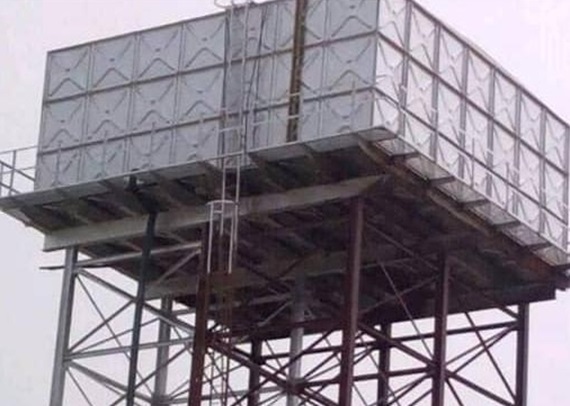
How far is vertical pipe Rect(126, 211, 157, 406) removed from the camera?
2623 inches

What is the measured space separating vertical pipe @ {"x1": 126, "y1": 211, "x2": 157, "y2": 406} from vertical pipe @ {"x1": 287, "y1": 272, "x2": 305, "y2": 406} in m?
4.03

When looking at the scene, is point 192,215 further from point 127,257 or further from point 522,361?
point 522,361

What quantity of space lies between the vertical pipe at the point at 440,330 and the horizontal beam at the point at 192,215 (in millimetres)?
5290

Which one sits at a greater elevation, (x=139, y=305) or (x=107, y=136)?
(x=107, y=136)

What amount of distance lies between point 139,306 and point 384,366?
28.3 feet

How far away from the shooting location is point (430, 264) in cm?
6862

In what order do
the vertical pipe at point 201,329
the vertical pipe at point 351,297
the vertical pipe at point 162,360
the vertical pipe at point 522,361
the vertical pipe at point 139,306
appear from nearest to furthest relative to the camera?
the vertical pipe at point 351,297 → the vertical pipe at point 201,329 → the vertical pipe at point 139,306 → the vertical pipe at point 162,360 → the vertical pipe at point 522,361

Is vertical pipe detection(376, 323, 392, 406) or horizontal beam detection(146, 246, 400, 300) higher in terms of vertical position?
horizontal beam detection(146, 246, 400, 300)

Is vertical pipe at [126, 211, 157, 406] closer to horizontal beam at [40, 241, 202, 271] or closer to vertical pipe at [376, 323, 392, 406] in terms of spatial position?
horizontal beam at [40, 241, 202, 271]

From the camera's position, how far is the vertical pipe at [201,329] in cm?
6475

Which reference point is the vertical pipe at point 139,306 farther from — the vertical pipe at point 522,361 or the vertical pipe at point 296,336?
the vertical pipe at point 522,361

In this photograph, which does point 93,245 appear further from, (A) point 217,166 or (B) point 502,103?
(B) point 502,103

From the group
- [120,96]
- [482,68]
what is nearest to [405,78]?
[482,68]

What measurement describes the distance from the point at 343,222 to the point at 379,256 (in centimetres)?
263
